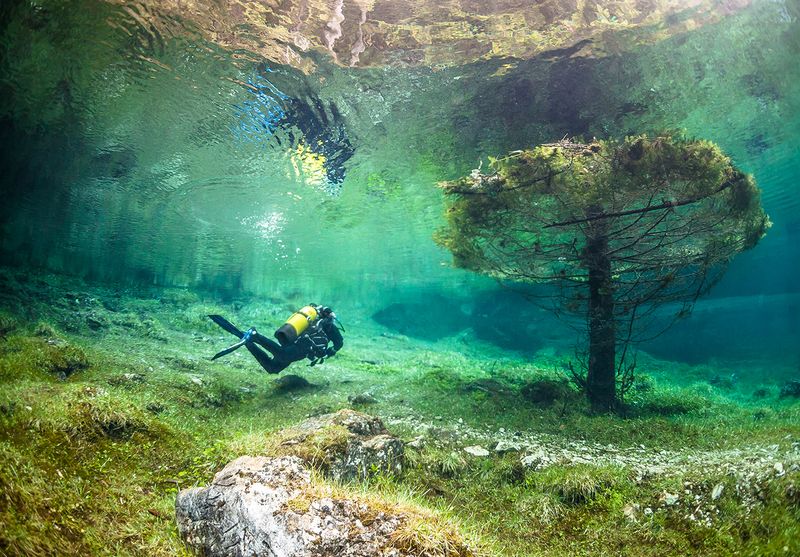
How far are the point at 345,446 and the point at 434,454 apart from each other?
1969 millimetres

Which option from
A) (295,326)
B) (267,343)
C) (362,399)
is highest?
(295,326)

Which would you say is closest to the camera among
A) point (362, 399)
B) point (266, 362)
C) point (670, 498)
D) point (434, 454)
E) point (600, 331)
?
point (670, 498)

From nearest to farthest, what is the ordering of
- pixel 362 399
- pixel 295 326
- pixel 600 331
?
pixel 600 331
pixel 362 399
pixel 295 326

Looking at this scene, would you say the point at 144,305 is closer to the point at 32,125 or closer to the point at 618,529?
the point at 32,125

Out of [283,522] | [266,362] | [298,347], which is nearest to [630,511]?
[283,522]

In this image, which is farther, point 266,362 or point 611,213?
point 266,362

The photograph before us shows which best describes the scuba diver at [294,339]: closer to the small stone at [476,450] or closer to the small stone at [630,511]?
the small stone at [476,450]

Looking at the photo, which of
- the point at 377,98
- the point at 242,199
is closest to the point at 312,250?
the point at 242,199

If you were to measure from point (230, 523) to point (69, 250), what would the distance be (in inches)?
1751

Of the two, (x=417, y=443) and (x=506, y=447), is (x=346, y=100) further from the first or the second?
(x=506, y=447)

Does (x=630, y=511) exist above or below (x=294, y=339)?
below

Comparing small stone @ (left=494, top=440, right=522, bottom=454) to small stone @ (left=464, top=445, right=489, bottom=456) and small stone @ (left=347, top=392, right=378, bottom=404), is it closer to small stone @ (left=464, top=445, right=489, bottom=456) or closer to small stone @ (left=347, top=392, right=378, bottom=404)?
small stone @ (left=464, top=445, right=489, bottom=456)

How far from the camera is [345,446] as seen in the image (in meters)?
4.88

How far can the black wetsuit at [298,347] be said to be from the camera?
10548mm
